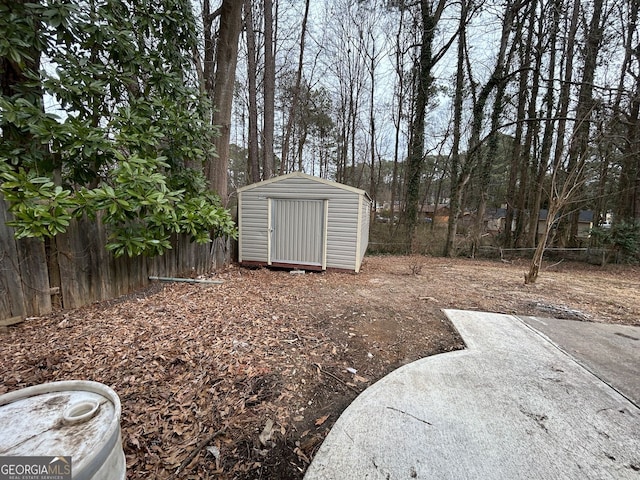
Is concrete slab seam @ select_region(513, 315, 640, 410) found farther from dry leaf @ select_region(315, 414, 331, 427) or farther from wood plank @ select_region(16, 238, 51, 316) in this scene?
wood plank @ select_region(16, 238, 51, 316)

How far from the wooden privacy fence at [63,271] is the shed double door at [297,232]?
102 inches

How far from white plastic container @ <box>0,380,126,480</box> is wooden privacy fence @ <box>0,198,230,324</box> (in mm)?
2155

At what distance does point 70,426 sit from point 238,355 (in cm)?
141

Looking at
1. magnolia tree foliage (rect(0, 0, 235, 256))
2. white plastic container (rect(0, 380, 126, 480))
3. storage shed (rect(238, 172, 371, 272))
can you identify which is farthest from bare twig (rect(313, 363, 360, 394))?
storage shed (rect(238, 172, 371, 272))

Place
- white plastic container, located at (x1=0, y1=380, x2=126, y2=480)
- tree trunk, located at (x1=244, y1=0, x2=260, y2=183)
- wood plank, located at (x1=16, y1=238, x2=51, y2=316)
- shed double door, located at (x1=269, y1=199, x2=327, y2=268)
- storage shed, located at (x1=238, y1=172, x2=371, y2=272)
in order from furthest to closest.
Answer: tree trunk, located at (x1=244, y1=0, x2=260, y2=183)
shed double door, located at (x1=269, y1=199, x2=327, y2=268)
storage shed, located at (x1=238, y1=172, x2=371, y2=272)
wood plank, located at (x1=16, y1=238, x2=51, y2=316)
white plastic container, located at (x1=0, y1=380, x2=126, y2=480)

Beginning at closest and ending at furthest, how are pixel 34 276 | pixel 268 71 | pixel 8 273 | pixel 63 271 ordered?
pixel 8 273 < pixel 34 276 < pixel 63 271 < pixel 268 71

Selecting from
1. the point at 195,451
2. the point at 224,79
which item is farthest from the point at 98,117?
the point at 195,451

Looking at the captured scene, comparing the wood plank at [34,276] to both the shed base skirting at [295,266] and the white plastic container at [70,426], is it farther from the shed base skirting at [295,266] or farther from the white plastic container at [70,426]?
the shed base skirting at [295,266]

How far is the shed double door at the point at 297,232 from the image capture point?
5.77 meters

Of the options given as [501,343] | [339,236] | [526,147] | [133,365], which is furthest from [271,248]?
[526,147]

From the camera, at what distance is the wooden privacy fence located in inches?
93.4

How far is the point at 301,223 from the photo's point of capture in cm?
586

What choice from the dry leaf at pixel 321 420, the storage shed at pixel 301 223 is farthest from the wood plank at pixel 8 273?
the storage shed at pixel 301 223

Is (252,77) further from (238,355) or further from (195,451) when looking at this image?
(195,451)
